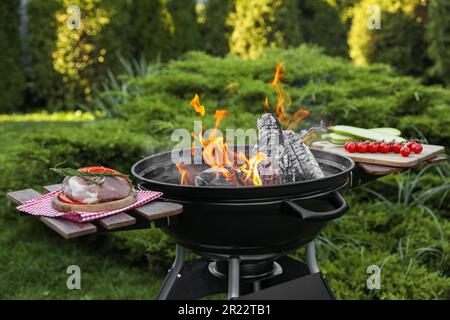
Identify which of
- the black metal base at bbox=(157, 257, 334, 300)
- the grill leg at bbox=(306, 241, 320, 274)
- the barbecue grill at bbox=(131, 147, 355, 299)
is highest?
the barbecue grill at bbox=(131, 147, 355, 299)

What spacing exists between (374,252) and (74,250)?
194 cm

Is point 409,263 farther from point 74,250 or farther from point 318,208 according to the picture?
point 74,250

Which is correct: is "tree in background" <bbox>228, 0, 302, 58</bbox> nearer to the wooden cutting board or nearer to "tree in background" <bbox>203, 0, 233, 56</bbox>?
"tree in background" <bbox>203, 0, 233, 56</bbox>

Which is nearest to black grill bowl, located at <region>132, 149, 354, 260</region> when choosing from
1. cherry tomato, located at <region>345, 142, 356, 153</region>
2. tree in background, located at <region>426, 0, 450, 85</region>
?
cherry tomato, located at <region>345, 142, 356, 153</region>

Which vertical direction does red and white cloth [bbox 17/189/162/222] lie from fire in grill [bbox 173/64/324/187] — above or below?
below

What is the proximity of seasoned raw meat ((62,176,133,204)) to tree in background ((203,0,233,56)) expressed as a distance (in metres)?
7.32

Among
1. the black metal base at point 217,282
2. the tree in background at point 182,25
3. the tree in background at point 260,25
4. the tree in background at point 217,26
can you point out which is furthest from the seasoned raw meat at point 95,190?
the tree in background at point 217,26

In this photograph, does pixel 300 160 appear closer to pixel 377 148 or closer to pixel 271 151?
pixel 271 151

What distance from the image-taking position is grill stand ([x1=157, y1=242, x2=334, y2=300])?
177 centimetres

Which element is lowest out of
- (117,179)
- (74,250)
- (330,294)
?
(74,250)

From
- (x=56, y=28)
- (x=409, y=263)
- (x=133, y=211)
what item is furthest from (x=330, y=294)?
(x=56, y=28)

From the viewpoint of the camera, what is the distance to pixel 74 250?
3.50 meters

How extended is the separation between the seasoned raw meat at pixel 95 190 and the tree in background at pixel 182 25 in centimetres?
693

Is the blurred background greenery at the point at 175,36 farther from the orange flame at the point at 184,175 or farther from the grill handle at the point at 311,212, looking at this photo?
the grill handle at the point at 311,212
